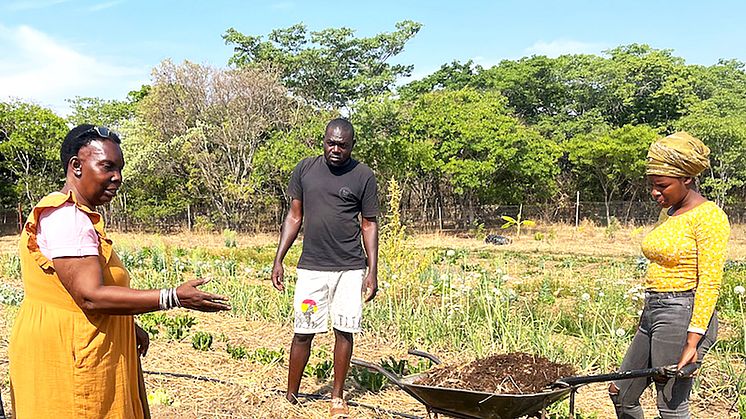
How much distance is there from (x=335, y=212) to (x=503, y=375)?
1.57 m

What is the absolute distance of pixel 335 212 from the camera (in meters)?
4.02

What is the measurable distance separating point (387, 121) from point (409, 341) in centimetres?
1647

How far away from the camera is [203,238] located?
20.1 meters

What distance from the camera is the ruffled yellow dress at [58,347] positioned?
2.09 metres

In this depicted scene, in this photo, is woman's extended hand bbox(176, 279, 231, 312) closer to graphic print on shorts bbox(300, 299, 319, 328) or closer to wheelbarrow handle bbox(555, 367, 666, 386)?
wheelbarrow handle bbox(555, 367, 666, 386)

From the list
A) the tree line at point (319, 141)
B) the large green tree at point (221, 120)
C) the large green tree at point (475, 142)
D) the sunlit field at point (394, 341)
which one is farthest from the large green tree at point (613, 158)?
the sunlit field at point (394, 341)

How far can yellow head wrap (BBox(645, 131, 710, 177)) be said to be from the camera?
2746mm

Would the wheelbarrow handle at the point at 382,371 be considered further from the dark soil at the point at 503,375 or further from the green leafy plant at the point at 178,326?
the green leafy plant at the point at 178,326

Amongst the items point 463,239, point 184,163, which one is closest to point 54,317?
point 463,239

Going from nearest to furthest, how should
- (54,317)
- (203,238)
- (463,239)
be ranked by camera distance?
(54,317) → (203,238) → (463,239)

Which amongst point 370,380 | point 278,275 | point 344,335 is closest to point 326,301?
point 344,335

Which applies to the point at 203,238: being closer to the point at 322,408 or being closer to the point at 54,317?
the point at 322,408

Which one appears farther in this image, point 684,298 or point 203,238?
point 203,238

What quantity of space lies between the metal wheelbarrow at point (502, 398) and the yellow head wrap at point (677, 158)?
813 millimetres
